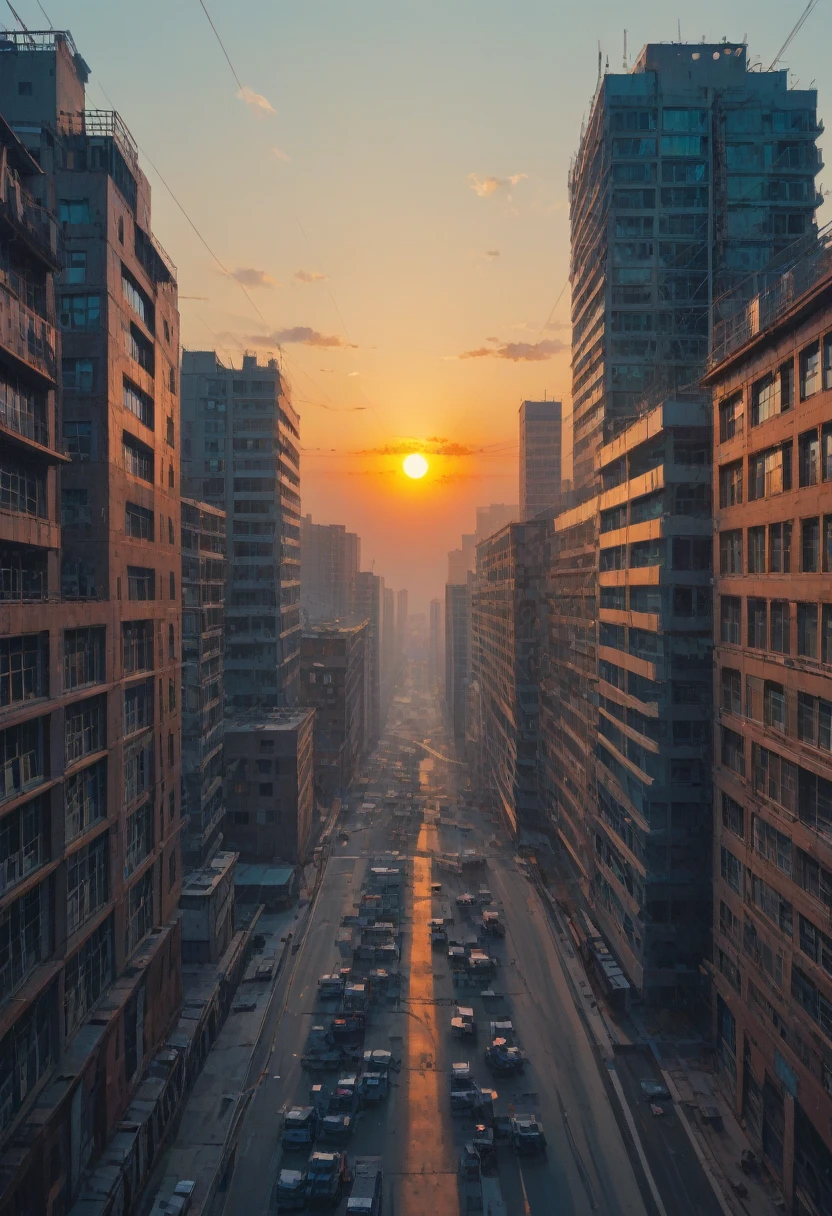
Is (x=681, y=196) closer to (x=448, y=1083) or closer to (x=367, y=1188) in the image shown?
(x=448, y=1083)

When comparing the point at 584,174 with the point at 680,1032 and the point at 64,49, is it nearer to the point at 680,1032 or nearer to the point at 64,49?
the point at 64,49

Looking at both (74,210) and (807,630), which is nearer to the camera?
(807,630)

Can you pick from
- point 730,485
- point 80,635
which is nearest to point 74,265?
point 80,635

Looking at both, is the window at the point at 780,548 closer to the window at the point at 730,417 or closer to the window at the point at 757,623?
the window at the point at 757,623

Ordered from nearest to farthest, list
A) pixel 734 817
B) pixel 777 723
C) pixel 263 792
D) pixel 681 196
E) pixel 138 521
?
pixel 777 723, pixel 734 817, pixel 138 521, pixel 681 196, pixel 263 792

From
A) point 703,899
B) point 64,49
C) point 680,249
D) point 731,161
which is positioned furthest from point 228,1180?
point 731,161

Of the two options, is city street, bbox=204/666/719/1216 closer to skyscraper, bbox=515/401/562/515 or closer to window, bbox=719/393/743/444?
window, bbox=719/393/743/444
